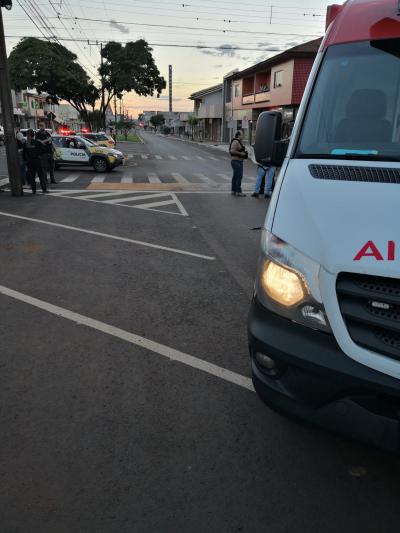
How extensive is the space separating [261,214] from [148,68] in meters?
38.2

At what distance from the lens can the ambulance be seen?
2143 mm

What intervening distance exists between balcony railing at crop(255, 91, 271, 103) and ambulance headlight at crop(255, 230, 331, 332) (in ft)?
131

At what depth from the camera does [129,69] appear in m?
44.0

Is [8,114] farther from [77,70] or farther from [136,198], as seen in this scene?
[77,70]

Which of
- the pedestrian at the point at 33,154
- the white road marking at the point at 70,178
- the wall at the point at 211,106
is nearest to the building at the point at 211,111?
the wall at the point at 211,106

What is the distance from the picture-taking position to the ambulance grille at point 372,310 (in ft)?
6.97

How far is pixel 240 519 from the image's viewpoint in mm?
2355

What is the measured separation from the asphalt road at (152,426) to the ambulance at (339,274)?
275mm

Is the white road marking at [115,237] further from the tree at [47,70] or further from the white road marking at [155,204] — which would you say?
the tree at [47,70]

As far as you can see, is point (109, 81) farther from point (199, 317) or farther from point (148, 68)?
point (199, 317)

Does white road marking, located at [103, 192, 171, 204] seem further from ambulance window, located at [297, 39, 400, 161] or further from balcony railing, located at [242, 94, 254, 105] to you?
balcony railing, located at [242, 94, 254, 105]

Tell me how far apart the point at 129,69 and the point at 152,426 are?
45.9 m

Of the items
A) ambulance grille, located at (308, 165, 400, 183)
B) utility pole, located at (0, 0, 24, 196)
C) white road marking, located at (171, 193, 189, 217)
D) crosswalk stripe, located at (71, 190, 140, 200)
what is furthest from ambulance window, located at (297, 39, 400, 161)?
utility pole, located at (0, 0, 24, 196)

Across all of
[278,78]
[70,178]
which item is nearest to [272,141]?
[70,178]
